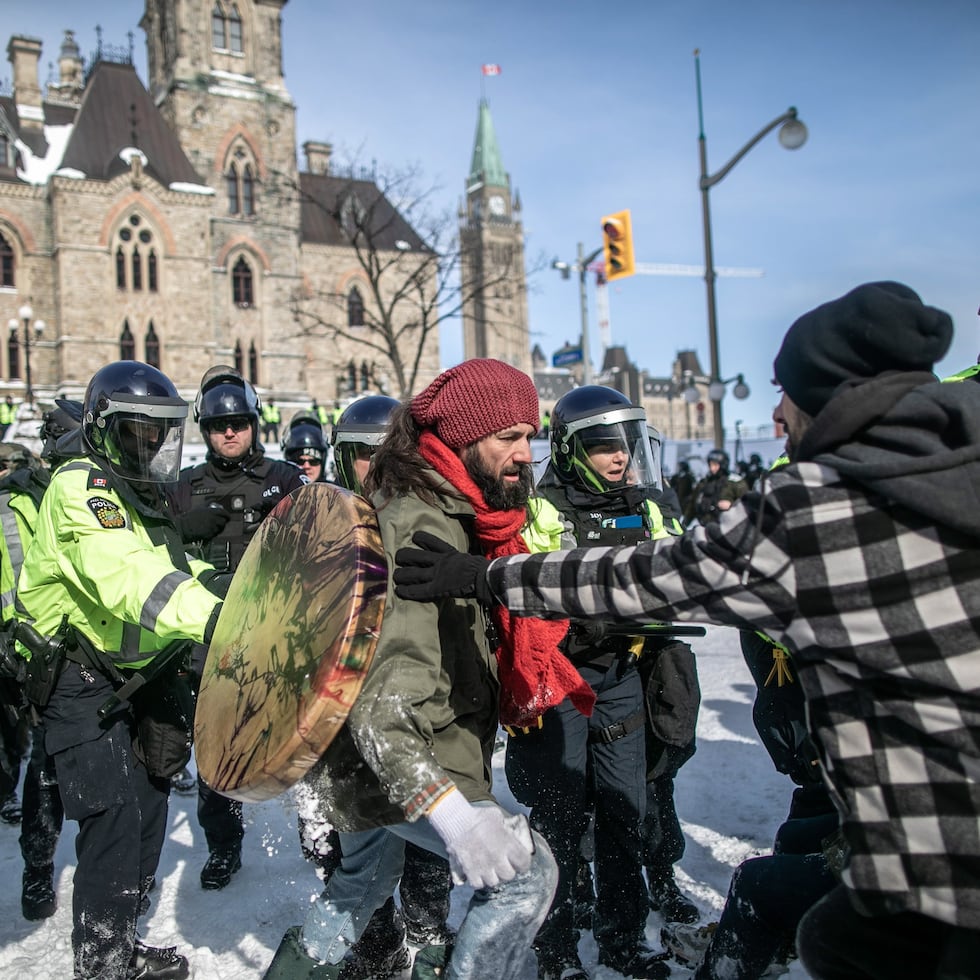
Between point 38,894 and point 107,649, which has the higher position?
point 107,649

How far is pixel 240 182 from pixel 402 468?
39323mm

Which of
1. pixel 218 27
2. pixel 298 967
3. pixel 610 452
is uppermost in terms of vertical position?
pixel 218 27

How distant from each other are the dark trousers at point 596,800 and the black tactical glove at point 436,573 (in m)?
1.28

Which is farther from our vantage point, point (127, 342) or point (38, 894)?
point (127, 342)

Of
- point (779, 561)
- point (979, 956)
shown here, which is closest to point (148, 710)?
point (779, 561)

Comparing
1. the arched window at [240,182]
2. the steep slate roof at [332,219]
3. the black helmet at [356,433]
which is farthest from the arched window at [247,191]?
the black helmet at [356,433]

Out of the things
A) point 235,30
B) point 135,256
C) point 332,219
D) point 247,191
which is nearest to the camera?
point 135,256

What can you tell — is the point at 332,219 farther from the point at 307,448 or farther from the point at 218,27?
the point at 307,448

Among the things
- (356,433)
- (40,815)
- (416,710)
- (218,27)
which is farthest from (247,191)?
(416,710)

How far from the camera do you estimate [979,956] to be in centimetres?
150

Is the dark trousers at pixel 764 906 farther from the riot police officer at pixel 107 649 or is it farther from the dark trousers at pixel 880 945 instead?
the riot police officer at pixel 107 649

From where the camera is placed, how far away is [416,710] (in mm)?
1973

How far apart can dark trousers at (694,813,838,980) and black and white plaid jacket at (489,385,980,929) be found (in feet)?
1.93

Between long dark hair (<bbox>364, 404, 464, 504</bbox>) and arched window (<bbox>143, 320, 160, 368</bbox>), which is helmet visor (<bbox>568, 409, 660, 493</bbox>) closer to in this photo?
long dark hair (<bbox>364, 404, 464, 504</bbox>)
